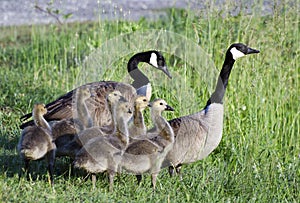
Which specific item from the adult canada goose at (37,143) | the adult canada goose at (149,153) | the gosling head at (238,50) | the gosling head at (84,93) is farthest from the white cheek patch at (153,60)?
the adult canada goose at (37,143)

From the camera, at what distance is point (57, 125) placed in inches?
269

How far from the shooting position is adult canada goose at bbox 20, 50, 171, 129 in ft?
24.5

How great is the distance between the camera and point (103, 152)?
6.16m

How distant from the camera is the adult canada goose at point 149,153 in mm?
6301

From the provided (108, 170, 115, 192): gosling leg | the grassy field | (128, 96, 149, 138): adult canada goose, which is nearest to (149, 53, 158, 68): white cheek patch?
the grassy field

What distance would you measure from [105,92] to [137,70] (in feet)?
3.74

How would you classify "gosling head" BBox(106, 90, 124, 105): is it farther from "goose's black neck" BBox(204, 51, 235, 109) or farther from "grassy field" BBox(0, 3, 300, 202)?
"goose's black neck" BBox(204, 51, 235, 109)

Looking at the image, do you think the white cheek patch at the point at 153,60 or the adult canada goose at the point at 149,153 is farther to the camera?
the white cheek patch at the point at 153,60

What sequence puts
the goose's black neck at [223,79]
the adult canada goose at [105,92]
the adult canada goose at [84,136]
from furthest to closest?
1. the goose's black neck at [223,79]
2. the adult canada goose at [105,92]
3. the adult canada goose at [84,136]

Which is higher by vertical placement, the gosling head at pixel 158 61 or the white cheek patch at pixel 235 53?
the white cheek patch at pixel 235 53

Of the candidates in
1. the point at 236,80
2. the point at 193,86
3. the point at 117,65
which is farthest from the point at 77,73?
the point at 236,80

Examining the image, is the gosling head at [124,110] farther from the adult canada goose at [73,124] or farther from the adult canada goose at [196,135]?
the adult canada goose at [196,135]

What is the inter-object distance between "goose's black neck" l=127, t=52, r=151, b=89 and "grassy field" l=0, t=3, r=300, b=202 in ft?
1.35

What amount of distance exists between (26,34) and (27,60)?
3.12 m
